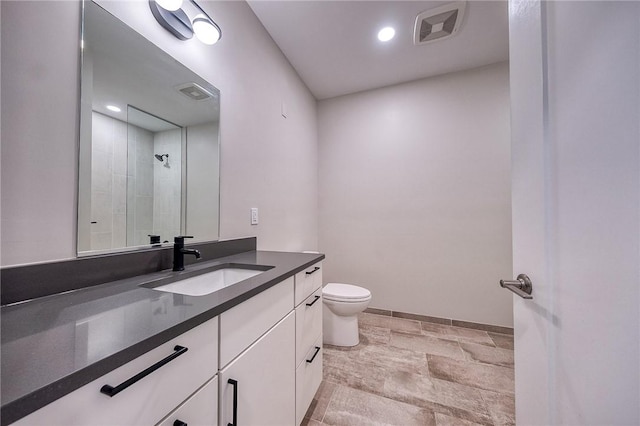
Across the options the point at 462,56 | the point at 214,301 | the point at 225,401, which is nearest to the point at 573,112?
the point at 214,301

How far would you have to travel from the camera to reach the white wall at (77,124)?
2.08 ft

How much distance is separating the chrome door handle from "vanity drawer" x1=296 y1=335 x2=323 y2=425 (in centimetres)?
95

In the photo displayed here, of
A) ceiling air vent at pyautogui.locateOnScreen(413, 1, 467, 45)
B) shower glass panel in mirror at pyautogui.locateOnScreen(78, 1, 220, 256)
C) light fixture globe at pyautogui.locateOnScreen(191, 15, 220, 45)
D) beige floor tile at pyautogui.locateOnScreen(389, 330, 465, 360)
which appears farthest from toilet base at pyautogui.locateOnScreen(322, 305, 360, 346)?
ceiling air vent at pyautogui.locateOnScreen(413, 1, 467, 45)

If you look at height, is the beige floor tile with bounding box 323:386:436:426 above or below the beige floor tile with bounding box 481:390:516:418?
above

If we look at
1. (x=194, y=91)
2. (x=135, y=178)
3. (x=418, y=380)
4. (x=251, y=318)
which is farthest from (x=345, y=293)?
(x=194, y=91)

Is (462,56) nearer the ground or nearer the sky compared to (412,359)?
nearer the sky

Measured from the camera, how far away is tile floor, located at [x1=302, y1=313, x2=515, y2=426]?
129 cm

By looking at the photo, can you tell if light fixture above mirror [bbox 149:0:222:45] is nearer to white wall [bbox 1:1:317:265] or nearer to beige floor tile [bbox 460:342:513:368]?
white wall [bbox 1:1:317:265]

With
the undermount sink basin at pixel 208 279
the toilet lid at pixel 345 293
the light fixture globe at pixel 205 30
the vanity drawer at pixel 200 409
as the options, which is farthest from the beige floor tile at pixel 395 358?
the light fixture globe at pixel 205 30

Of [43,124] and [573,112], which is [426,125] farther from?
[43,124]

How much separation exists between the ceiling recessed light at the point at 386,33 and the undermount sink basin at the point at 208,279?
196cm

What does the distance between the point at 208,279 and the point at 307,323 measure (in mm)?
551

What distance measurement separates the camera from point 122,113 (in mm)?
939

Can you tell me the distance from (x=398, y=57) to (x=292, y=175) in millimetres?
1452
